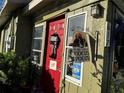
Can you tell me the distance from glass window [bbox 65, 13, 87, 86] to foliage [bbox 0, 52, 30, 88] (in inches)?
78.1

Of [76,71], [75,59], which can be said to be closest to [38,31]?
[76,71]

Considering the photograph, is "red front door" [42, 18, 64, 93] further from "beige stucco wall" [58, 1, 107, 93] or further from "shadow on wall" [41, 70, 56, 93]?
"beige stucco wall" [58, 1, 107, 93]

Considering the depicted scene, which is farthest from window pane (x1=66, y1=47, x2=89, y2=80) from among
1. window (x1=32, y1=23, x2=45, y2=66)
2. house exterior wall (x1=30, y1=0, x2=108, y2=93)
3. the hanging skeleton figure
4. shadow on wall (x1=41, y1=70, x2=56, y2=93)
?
window (x1=32, y1=23, x2=45, y2=66)

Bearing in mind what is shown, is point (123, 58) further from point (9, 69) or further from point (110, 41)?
point (9, 69)

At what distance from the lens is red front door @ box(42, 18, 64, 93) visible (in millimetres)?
7513

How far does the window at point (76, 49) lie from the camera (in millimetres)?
5490

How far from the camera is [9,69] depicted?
811 centimetres

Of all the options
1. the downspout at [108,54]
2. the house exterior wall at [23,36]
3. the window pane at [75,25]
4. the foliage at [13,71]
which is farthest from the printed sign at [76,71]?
the house exterior wall at [23,36]

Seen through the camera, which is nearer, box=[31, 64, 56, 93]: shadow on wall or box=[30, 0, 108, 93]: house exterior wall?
box=[30, 0, 108, 93]: house exterior wall

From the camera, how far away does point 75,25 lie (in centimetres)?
645

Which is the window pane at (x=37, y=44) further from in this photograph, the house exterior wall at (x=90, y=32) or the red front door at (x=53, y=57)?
the house exterior wall at (x=90, y=32)

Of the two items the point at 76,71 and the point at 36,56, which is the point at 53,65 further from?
the point at 76,71

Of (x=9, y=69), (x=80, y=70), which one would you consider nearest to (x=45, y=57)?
(x=9, y=69)

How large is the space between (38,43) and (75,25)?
329 cm
